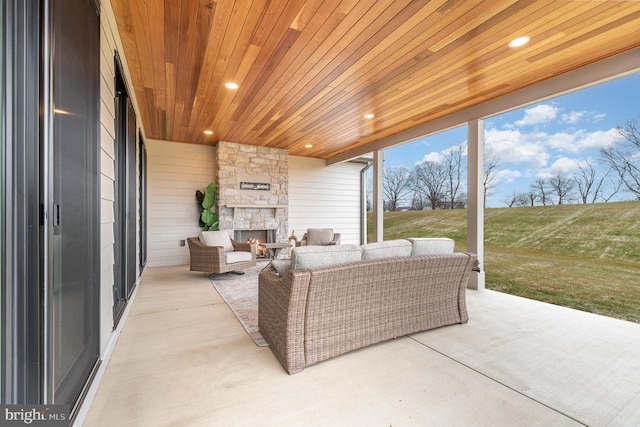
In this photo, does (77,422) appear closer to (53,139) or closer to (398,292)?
(53,139)

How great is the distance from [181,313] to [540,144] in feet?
20.4

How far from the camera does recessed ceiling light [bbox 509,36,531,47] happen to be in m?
2.39

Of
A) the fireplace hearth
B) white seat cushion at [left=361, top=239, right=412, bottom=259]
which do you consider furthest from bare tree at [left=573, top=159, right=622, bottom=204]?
the fireplace hearth

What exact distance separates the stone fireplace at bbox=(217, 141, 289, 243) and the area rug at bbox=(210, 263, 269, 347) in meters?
1.33

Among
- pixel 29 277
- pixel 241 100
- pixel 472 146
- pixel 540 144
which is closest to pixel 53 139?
pixel 29 277

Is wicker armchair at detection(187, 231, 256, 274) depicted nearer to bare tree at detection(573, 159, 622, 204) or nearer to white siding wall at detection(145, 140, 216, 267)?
white siding wall at detection(145, 140, 216, 267)

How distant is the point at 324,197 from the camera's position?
762cm

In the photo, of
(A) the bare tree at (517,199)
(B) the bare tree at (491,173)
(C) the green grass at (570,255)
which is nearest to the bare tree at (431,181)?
(B) the bare tree at (491,173)

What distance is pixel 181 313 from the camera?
3.00 metres

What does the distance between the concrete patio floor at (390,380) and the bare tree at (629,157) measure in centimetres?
213

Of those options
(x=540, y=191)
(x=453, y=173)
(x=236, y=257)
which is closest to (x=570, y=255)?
(x=540, y=191)

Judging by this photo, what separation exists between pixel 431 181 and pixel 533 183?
2665 millimetres

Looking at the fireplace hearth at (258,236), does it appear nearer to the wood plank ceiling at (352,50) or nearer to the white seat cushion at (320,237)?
the white seat cushion at (320,237)

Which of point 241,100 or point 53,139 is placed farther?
point 241,100
